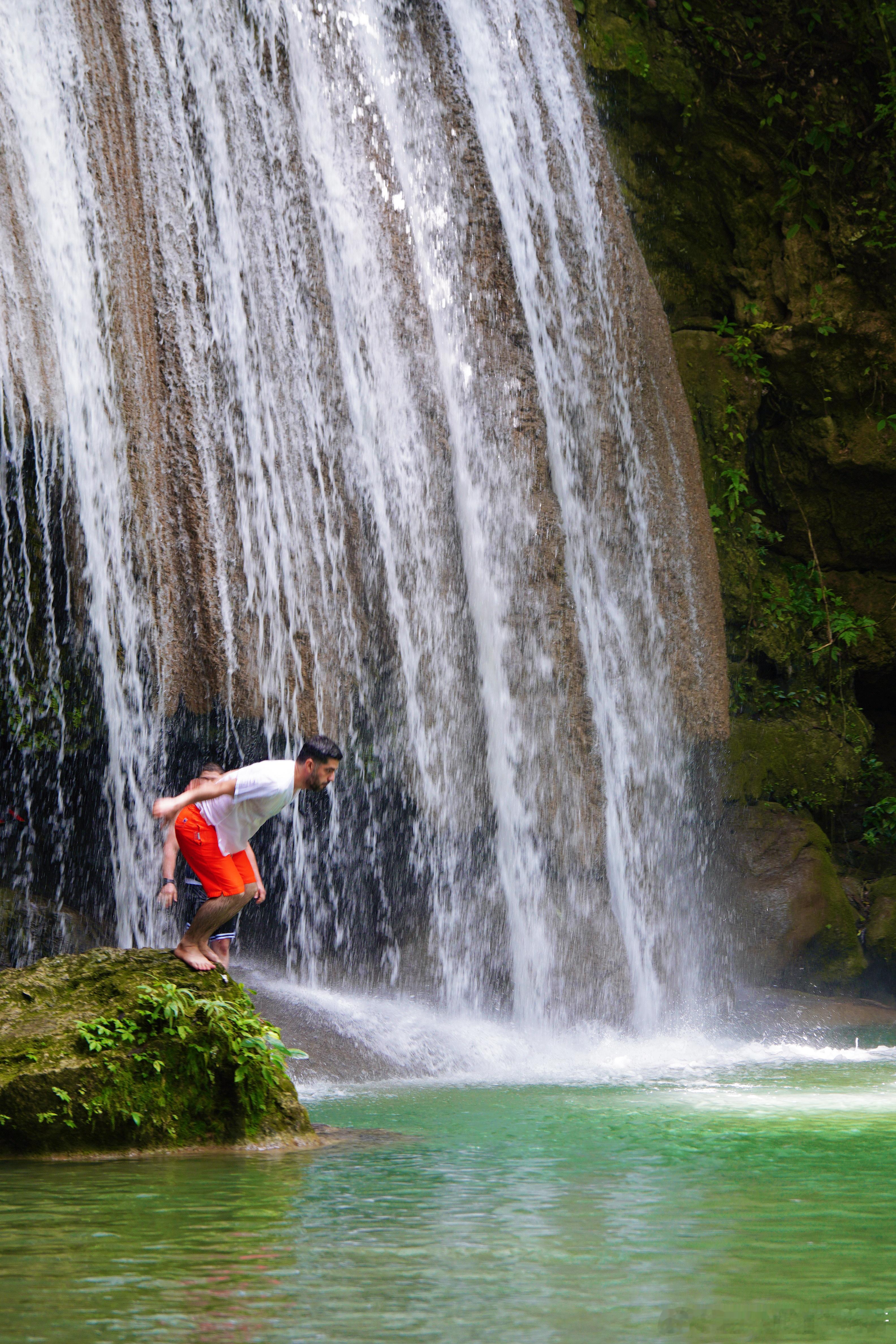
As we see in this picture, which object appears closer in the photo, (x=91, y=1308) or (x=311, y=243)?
(x=91, y=1308)

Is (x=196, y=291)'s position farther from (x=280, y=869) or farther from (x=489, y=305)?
(x=280, y=869)

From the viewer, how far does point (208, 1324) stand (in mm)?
2395

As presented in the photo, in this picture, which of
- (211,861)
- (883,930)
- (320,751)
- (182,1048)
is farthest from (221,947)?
(883,930)

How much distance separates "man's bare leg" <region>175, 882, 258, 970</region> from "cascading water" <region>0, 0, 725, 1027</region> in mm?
2853

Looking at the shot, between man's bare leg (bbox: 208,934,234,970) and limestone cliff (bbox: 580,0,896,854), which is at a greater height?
limestone cliff (bbox: 580,0,896,854)

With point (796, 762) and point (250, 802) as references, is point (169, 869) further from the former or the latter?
point (796, 762)

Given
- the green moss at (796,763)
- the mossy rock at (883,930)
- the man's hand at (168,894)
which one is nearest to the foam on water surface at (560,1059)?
the man's hand at (168,894)

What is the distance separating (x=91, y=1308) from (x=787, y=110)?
13.2 m

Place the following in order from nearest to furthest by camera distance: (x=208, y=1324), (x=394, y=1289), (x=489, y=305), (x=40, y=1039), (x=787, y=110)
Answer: (x=208, y=1324) < (x=394, y=1289) < (x=40, y=1039) < (x=489, y=305) < (x=787, y=110)

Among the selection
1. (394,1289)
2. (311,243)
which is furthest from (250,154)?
(394,1289)

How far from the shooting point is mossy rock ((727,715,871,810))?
12875 mm

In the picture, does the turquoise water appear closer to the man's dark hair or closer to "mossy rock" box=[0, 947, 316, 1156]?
"mossy rock" box=[0, 947, 316, 1156]

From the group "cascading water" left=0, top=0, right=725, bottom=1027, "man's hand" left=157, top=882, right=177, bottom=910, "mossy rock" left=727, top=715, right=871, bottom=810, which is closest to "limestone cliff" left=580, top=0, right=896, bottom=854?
"mossy rock" left=727, top=715, right=871, bottom=810

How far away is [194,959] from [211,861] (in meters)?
0.71
